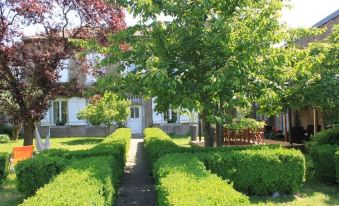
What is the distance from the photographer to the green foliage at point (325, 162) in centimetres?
950

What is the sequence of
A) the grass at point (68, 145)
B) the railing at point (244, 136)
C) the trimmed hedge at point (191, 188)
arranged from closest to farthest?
the trimmed hedge at point (191, 188), the railing at point (244, 136), the grass at point (68, 145)

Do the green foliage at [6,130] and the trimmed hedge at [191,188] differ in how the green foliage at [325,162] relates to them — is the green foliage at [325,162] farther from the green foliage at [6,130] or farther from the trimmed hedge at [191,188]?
the green foliage at [6,130]

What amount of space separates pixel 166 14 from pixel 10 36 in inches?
225

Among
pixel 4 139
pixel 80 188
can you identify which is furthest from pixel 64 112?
pixel 80 188

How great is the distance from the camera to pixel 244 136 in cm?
1656

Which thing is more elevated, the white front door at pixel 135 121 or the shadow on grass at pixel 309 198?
the white front door at pixel 135 121

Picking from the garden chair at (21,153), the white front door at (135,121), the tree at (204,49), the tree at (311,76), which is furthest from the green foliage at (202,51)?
the white front door at (135,121)

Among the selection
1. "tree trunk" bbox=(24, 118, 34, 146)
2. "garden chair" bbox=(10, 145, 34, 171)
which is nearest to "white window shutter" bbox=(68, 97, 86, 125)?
"tree trunk" bbox=(24, 118, 34, 146)

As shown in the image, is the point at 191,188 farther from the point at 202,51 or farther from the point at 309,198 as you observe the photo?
the point at 202,51

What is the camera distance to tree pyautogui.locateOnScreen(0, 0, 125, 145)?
13.1 meters

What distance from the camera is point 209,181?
19.2 feet

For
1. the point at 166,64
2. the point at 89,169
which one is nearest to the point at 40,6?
the point at 166,64

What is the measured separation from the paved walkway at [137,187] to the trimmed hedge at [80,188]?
3.63ft

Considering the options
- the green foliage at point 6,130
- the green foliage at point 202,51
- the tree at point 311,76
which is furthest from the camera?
the green foliage at point 6,130
